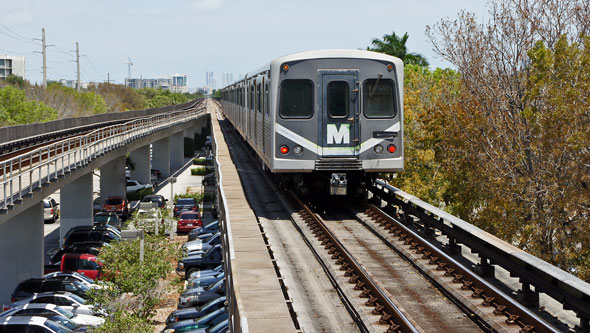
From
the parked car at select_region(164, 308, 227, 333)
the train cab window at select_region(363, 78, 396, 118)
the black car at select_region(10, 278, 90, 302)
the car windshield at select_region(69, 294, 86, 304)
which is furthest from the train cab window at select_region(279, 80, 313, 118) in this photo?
the black car at select_region(10, 278, 90, 302)

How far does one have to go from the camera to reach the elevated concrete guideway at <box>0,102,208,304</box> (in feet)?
61.3

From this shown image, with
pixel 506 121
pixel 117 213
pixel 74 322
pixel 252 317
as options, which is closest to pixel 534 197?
pixel 506 121

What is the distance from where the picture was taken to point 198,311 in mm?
18969

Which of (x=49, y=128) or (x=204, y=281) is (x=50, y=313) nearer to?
(x=204, y=281)

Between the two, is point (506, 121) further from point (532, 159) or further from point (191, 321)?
point (191, 321)

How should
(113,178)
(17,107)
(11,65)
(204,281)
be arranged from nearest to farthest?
(204,281)
(113,178)
(17,107)
(11,65)

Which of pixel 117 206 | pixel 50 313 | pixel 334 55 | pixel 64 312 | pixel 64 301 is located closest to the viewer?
pixel 334 55

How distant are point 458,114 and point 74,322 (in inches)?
557

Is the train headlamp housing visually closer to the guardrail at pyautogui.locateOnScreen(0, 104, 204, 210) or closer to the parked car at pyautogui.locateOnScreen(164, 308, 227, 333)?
the parked car at pyautogui.locateOnScreen(164, 308, 227, 333)

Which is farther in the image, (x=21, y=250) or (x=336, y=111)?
(x=21, y=250)

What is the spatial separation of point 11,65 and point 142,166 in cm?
12801

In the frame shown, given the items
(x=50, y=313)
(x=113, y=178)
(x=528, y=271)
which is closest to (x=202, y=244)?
(x=50, y=313)

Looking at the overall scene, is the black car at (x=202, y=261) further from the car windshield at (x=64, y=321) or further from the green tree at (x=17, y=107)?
the green tree at (x=17, y=107)

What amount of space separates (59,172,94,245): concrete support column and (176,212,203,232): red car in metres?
4.77
